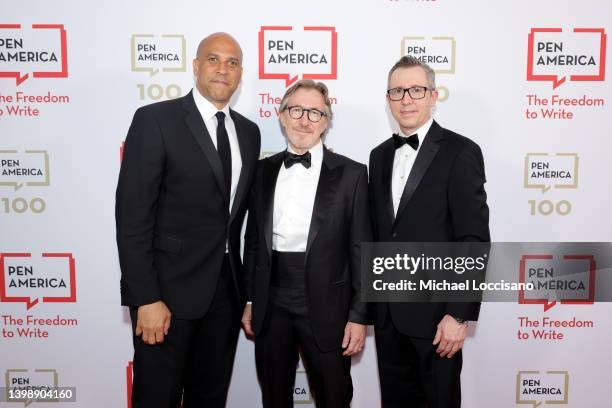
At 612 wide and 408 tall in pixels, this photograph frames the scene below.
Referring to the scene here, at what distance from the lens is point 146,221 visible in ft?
7.00

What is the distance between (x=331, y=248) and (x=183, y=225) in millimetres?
706

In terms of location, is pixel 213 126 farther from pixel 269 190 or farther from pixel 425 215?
pixel 425 215

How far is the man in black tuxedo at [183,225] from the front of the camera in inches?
83.9

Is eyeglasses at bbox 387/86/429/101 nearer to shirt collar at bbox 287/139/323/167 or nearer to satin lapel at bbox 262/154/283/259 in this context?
shirt collar at bbox 287/139/323/167

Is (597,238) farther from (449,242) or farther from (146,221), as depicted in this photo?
(146,221)

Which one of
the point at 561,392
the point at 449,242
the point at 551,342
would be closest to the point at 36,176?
the point at 449,242

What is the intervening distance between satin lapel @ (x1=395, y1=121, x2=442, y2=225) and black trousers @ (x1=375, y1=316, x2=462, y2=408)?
603mm

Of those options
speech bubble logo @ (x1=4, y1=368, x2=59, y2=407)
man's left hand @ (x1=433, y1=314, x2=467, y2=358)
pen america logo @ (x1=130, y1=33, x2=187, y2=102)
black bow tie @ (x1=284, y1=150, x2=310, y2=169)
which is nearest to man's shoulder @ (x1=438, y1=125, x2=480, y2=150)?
black bow tie @ (x1=284, y1=150, x2=310, y2=169)

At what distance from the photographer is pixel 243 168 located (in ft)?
7.68

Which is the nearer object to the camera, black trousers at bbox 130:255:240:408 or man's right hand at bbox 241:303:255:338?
black trousers at bbox 130:255:240:408

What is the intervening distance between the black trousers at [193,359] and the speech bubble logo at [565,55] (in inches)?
91.1

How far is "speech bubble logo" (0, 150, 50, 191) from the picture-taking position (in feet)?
9.93

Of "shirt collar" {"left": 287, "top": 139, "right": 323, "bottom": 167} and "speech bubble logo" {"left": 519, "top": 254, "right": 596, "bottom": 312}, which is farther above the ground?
"shirt collar" {"left": 287, "top": 139, "right": 323, "bottom": 167}

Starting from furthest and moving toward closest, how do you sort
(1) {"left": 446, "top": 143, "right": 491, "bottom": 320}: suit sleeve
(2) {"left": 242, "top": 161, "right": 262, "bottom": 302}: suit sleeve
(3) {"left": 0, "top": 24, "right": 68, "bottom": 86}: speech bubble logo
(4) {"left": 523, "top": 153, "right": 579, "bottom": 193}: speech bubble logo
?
(4) {"left": 523, "top": 153, "right": 579, "bottom": 193}: speech bubble logo < (3) {"left": 0, "top": 24, "right": 68, "bottom": 86}: speech bubble logo < (2) {"left": 242, "top": 161, "right": 262, "bottom": 302}: suit sleeve < (1) {"left": 446, "top": 143, "right": 491, "bottom": 320}: suit sleeve
